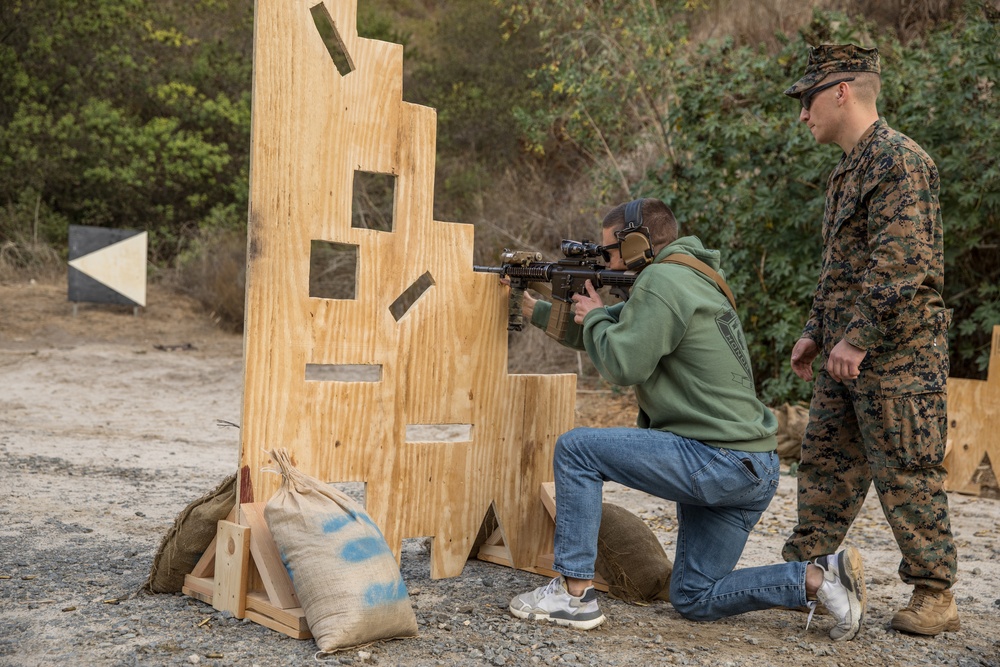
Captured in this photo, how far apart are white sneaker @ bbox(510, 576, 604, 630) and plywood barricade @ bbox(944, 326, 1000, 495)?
14.0 ft

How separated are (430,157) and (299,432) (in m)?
1.29

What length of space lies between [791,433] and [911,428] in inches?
163

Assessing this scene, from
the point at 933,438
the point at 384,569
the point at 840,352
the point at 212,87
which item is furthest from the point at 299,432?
the point at 212,87

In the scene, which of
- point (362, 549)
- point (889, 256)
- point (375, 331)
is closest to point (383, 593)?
point (362, 549)

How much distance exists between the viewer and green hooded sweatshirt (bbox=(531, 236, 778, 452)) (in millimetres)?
3482

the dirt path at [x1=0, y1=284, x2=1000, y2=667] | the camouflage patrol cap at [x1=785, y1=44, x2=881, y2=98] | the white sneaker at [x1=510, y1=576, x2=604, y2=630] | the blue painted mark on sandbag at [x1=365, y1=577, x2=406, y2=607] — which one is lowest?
the dirt path at [x1=0, y1=284, x2=1000, y2=667]

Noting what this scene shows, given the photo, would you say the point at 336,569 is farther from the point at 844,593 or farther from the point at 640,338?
the point at 844,593

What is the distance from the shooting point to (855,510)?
3.87 m

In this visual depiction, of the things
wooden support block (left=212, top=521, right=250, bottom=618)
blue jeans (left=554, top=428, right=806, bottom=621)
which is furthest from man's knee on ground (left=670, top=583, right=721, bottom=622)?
wooden support block (left=212, top=521, right=250, bottom=618)

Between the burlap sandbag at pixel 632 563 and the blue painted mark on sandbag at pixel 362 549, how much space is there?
1.04 m

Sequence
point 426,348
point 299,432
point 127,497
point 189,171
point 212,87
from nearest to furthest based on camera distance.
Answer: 1. point 299,432
2. point 426,348
3. point 127,497
4. point 189,171
5. point 212,87

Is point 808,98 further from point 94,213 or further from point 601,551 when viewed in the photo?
point 94,213

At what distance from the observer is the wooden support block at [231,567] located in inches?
139

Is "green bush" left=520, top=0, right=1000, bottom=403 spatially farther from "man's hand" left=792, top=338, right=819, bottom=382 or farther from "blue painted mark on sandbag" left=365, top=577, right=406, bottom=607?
"blue painted mark on sandbag" left=365, top=577, right=406, bottom=607
